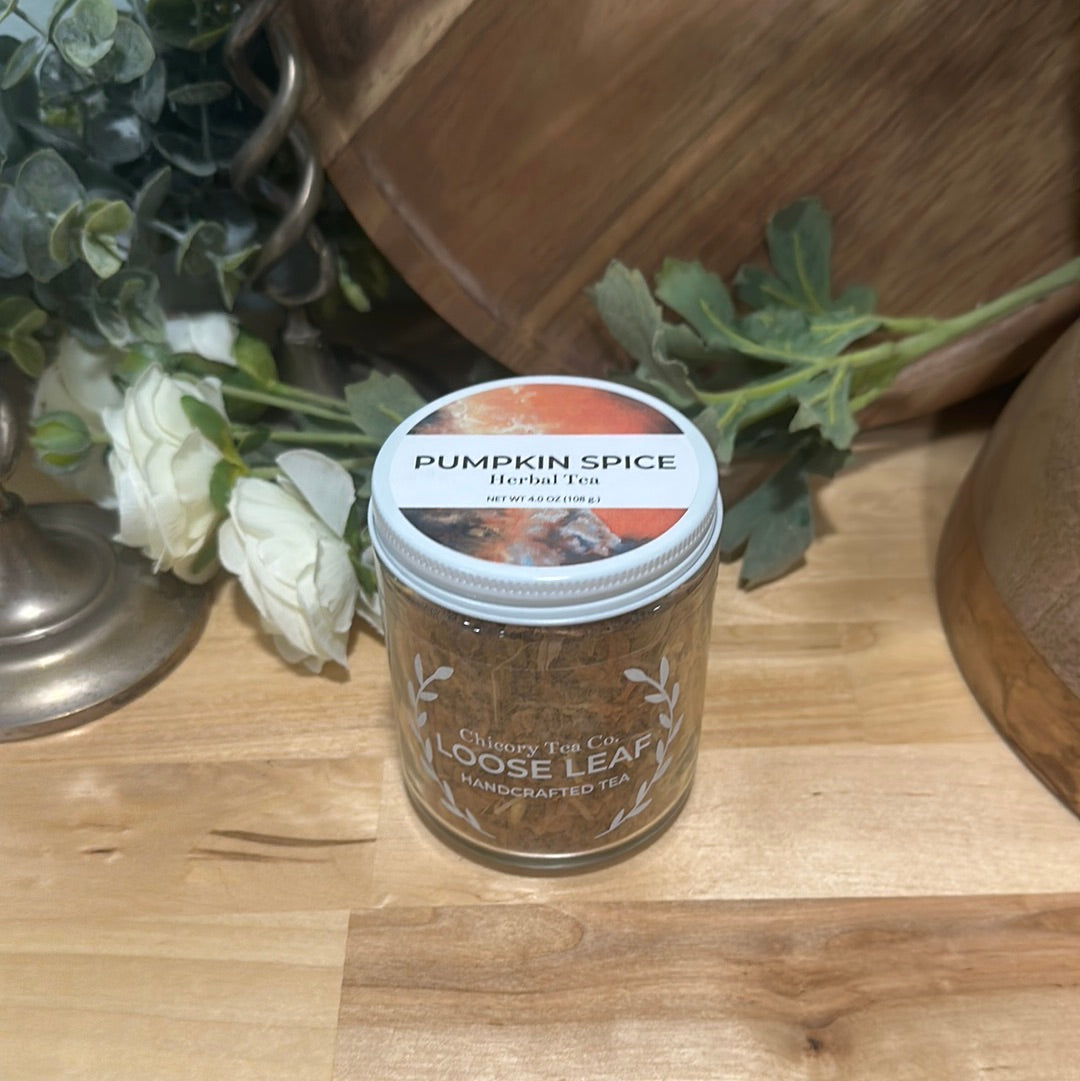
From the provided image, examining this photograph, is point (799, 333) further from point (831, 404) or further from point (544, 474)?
point (544, 474)

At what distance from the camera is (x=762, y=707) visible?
1.91ft

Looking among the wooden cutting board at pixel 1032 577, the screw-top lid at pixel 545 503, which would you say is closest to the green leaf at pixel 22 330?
the screw-top lid at pixel 545 503

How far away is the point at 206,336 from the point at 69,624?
0.19m

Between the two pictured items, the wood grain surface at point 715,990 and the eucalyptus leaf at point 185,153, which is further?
the eucalyptus leaf at point 185,153

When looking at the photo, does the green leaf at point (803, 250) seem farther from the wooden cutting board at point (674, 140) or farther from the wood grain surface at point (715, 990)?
the wood grain surface at point (715, 990)

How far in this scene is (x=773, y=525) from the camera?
2.10ft

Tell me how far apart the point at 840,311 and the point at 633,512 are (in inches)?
10.9

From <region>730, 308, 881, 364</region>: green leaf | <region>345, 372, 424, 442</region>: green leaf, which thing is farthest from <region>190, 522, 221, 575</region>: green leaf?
<region>730, 308, 881, 364</region>: green leaf

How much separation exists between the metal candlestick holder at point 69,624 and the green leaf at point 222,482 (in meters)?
0.09

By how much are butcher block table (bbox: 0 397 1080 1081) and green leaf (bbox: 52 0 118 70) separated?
1.07 feet

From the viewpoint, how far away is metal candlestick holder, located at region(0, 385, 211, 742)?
0.56 meters

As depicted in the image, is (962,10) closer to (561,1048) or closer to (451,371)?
(451,371)

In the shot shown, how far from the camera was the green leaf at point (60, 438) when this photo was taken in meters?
0.55

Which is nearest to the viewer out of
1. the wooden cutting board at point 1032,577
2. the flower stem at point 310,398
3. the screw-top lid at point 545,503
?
the screw-top lid at point 545,503
